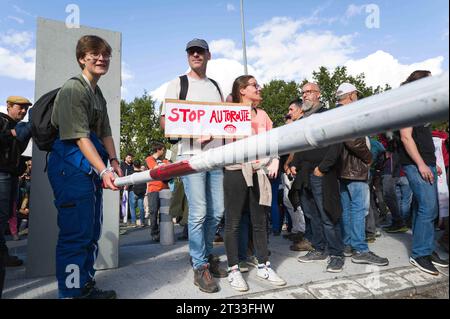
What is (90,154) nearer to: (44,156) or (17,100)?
(44,156)

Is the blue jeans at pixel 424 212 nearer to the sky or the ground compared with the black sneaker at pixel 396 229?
nearer to the sky

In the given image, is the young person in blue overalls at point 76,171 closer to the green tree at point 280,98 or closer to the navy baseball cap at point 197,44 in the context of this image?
the navy baseball cap at point 197,44

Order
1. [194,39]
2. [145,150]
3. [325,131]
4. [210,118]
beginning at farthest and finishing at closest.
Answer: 1. [145,150]
2. [194,39]
3. [210,118]
4. [325,131]

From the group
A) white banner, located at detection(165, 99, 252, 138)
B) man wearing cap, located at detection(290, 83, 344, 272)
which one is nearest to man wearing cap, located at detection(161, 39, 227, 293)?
white banner, located at detection(165, 99, 252, 138)

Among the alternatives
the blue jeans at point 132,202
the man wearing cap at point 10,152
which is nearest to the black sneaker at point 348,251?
the man wearing cap at point 10,152

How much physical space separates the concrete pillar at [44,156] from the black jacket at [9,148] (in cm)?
29

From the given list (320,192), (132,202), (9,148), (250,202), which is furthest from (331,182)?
(132,202)

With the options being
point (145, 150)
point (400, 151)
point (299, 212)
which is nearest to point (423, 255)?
point (400, 151)

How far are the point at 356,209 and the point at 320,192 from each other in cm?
46

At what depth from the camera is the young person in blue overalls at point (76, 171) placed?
2.19m

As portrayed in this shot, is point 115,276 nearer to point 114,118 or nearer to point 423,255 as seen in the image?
point 114,118

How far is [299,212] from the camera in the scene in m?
5.29

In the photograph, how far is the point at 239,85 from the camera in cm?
316

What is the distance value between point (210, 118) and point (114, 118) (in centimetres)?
149
